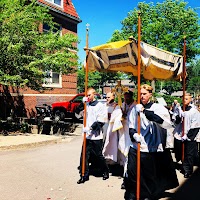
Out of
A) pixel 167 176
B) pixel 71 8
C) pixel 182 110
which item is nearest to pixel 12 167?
pixel 167 176

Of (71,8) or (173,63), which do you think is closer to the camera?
(173,63)

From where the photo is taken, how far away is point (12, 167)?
7598mm

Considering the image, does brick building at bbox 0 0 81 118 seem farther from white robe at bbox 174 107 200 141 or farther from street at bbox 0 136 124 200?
white robe at bbox 174 107 200 141

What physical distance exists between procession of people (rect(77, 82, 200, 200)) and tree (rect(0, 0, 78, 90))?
5218 mm

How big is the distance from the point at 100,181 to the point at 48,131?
7766 mm

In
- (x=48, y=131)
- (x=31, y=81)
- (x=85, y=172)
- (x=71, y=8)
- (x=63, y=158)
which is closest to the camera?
(x=85, y=172)

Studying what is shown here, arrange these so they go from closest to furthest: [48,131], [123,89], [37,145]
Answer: [123,89] → [37,145] → [48,131]

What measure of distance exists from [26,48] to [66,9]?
40.0 feet

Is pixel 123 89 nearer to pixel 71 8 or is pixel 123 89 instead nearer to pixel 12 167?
pixel 12 167

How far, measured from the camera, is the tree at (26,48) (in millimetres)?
11156

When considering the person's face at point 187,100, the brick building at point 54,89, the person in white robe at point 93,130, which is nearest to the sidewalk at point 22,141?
the person in white robe at point 93,130

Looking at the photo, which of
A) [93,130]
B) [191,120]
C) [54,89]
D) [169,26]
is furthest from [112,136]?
[169,26]

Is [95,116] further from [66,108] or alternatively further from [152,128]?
[66,108]

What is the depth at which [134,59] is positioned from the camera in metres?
6.12
